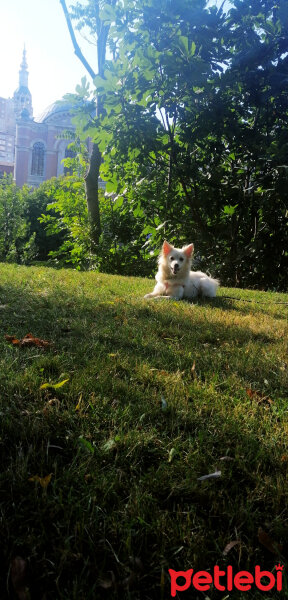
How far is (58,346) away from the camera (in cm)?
263

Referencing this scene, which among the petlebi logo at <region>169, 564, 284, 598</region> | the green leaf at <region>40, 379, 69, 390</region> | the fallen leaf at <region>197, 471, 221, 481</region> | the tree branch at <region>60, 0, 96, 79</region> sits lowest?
the petlebi logo at <region>169, 564, 284, 598</region>

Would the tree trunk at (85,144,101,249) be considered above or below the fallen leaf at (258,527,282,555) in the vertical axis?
above

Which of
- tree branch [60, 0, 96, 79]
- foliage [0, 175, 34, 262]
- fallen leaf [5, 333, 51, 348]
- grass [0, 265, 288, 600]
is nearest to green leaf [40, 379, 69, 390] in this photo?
grass [0, 265, 288, 600]

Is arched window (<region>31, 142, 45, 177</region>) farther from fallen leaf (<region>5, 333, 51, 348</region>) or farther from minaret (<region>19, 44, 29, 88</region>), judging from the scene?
fallen leaf (<region>5, 333, 51, 348</region>)

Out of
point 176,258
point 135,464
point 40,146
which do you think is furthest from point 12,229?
point 40,146

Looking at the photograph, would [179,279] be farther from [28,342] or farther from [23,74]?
[23,74]

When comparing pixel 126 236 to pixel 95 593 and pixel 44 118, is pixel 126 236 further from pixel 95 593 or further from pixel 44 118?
pixel 44 118

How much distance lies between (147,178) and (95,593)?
297 inches

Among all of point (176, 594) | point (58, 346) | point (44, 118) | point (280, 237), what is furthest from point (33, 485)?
point (44, 118)

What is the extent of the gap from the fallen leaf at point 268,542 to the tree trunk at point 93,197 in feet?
31.0

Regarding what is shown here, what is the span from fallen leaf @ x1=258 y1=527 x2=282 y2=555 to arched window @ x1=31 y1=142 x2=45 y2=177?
54802 mm

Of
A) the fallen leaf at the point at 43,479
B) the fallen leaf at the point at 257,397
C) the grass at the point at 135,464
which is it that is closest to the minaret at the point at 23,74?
the grass at the point at 135,464

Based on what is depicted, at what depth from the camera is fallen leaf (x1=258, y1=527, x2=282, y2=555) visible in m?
1.14

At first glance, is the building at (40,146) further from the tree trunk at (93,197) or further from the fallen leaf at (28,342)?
the fallen leaf at (28,342)
